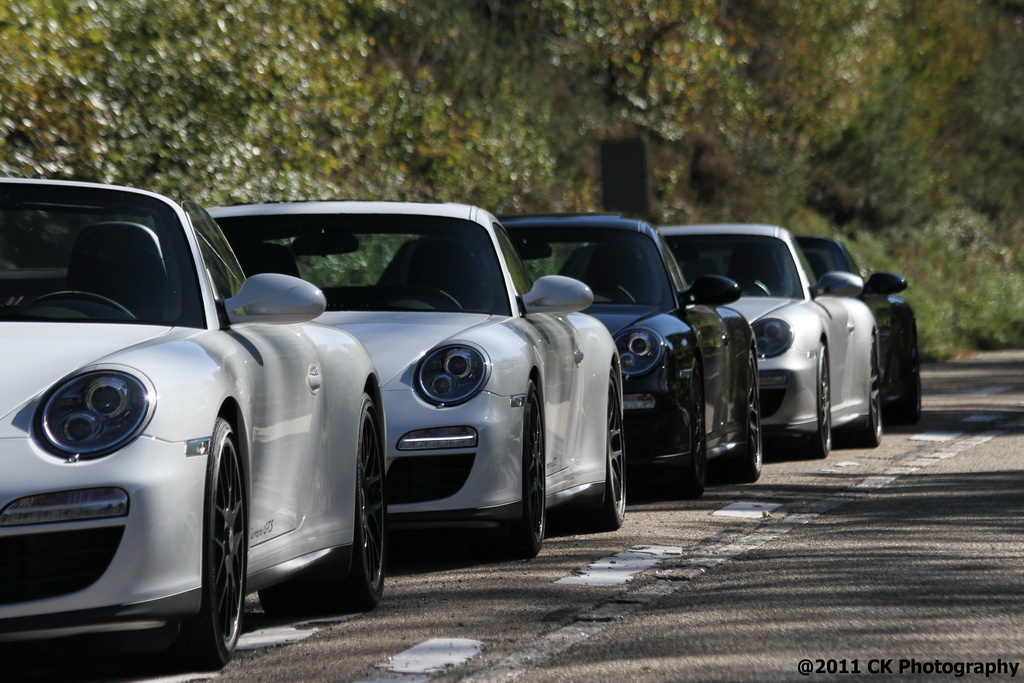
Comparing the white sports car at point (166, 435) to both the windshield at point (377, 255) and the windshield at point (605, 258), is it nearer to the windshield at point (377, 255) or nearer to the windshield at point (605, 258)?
the windshield at point (377, 255)

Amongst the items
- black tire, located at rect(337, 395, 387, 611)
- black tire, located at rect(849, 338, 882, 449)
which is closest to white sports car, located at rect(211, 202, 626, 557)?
black tire, located at rect(337, 395, 387, 611)

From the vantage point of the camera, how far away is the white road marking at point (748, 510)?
9.13 meters

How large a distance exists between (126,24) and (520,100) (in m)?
11.6

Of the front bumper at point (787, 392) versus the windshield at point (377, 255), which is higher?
the windshield at point (377, 255)

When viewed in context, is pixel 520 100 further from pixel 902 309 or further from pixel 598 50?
pixel 902 309

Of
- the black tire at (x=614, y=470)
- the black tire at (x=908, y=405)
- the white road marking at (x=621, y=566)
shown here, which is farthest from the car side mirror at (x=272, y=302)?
the black tire at (x=908, y=405)

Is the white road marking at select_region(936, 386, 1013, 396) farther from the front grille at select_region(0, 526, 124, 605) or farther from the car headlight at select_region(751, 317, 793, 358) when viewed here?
the front grille at select_region(0, 526, 124, 605)

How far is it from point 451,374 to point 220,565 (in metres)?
2.23

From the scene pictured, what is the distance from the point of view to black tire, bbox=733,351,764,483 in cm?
1099

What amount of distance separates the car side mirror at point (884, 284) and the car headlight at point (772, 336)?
8.57 feet

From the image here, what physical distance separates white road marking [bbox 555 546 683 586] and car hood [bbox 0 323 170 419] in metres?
2.26

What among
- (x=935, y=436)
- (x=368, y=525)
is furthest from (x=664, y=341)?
(x=935, y=436)

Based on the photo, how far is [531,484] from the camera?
7.47 metres

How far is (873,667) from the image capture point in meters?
5.01
